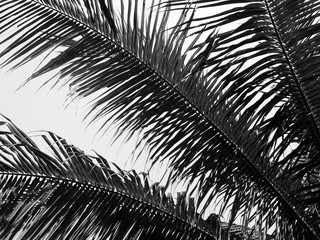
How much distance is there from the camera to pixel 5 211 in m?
3.06

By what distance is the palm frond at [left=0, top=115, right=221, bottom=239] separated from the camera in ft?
10.1

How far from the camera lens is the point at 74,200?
318cm

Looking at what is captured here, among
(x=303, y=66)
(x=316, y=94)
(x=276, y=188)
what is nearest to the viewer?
(x=303, y=66)

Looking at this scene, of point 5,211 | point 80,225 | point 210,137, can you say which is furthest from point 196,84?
point 5,211

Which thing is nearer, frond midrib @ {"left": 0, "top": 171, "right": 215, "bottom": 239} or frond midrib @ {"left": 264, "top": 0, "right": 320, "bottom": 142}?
frond midrib @ {"left": 264, "top": 0, "right": 320, "bottom": 142}

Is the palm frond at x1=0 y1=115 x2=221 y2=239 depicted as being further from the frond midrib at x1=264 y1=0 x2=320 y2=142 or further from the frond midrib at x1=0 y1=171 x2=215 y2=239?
the frond midrib at x1=264 y1=0 x2=320 y2=142

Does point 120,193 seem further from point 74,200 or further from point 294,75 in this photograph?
point 294,75

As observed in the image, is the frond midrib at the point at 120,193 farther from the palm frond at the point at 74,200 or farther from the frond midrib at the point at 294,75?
the frond midrib at the point at 294,75

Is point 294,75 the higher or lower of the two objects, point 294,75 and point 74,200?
the higher

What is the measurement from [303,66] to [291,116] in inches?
13.6

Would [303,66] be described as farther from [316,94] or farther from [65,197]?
[65,197]

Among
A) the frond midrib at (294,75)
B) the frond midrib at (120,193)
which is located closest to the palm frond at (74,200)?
the frond midrib at (120,193)

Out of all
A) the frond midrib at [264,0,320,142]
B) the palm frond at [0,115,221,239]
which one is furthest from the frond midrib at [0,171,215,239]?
the frond midrib at [264,0,320,142]

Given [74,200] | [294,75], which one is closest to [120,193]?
[74,200]
